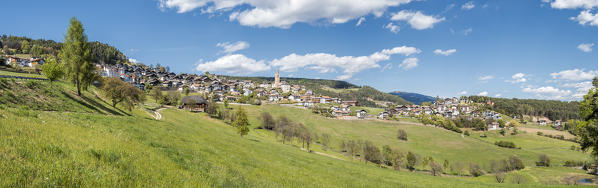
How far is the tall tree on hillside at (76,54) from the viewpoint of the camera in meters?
39.0

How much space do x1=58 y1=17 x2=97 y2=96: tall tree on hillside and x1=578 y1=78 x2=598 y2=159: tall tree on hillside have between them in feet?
222

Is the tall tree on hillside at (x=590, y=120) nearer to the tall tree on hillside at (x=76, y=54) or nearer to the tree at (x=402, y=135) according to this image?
the tall tree on hillside at (x=76, y=54)

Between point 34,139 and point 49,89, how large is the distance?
3444 cm

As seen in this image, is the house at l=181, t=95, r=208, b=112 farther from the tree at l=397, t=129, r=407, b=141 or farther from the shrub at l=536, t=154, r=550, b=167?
the shrub at l=536, t=154, r=550, b=167

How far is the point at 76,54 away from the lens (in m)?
39.7

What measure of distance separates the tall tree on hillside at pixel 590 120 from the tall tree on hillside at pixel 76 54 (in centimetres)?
6763

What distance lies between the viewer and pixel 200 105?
386 feet

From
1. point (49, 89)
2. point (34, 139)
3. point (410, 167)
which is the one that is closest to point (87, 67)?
point (49, 89)

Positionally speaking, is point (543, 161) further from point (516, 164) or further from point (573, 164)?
point (516, 164)

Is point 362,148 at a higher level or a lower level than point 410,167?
higher

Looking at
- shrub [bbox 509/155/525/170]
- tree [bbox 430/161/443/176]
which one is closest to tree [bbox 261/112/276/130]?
tree [bbox 430/161/443/176]

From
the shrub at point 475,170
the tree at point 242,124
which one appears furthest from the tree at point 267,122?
the shrub at point 475,170

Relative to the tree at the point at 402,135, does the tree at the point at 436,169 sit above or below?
below

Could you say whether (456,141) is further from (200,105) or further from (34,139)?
(34,139)
